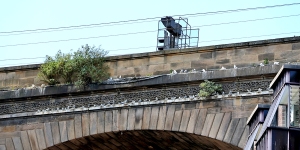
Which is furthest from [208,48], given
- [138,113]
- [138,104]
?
[138,113]

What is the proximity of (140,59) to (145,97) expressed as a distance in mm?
1074

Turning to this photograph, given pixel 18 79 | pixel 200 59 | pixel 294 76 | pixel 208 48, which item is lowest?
pixel 18 79

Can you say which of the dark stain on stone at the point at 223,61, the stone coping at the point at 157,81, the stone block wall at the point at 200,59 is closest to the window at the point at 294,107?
the stone coping at the point at 157,81

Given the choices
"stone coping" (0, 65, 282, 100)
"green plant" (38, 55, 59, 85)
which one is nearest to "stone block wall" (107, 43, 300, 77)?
"stone coping" (0, 65, 282, 100)

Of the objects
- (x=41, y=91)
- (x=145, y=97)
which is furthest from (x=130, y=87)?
(x=41, y=91)

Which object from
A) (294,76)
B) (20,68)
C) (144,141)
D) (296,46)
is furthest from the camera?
(20,68)

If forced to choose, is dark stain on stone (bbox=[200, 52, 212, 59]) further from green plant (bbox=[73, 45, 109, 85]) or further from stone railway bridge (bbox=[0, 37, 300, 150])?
green plant (bbox=[73, 45, 109, 85])

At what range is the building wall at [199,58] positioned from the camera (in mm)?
19234

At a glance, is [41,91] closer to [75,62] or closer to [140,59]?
[75,62]

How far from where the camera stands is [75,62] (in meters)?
21.3

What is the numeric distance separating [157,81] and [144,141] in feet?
4.74

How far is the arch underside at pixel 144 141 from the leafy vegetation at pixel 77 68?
1288mm

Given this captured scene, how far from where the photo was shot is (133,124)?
20203mm

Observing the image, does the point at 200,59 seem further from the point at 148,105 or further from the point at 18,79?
the point at 18,79
